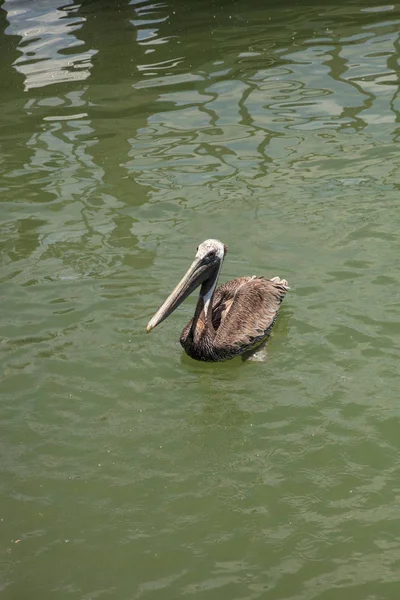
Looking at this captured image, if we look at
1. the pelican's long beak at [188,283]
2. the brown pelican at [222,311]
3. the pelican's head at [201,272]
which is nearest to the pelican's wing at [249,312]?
the brown pelican at [222,311]

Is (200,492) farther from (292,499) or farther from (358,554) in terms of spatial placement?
(358,554)

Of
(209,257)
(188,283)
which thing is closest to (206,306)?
(188,283)

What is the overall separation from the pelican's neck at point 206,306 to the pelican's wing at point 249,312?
132 millimetres

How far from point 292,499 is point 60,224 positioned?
515 cm

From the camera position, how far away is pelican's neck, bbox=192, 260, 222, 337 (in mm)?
7926

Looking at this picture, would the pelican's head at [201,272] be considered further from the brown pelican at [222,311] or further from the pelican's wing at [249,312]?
the pelican's wing at [249,312]

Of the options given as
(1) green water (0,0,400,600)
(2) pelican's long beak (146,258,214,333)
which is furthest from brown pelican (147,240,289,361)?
(1) green water (0,0,400,600)

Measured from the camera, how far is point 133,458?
6.73m

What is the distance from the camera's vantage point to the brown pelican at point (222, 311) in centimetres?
784

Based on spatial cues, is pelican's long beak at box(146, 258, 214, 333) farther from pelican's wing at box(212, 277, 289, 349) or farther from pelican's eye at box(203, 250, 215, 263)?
pelican's wing at box(212, 277, 289, 349)

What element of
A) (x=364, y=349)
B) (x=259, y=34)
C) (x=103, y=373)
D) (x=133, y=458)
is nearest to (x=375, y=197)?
(x=364, y=349)

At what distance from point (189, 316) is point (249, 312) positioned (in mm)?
698

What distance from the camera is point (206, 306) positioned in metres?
8.04

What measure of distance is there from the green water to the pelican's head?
53 cm
